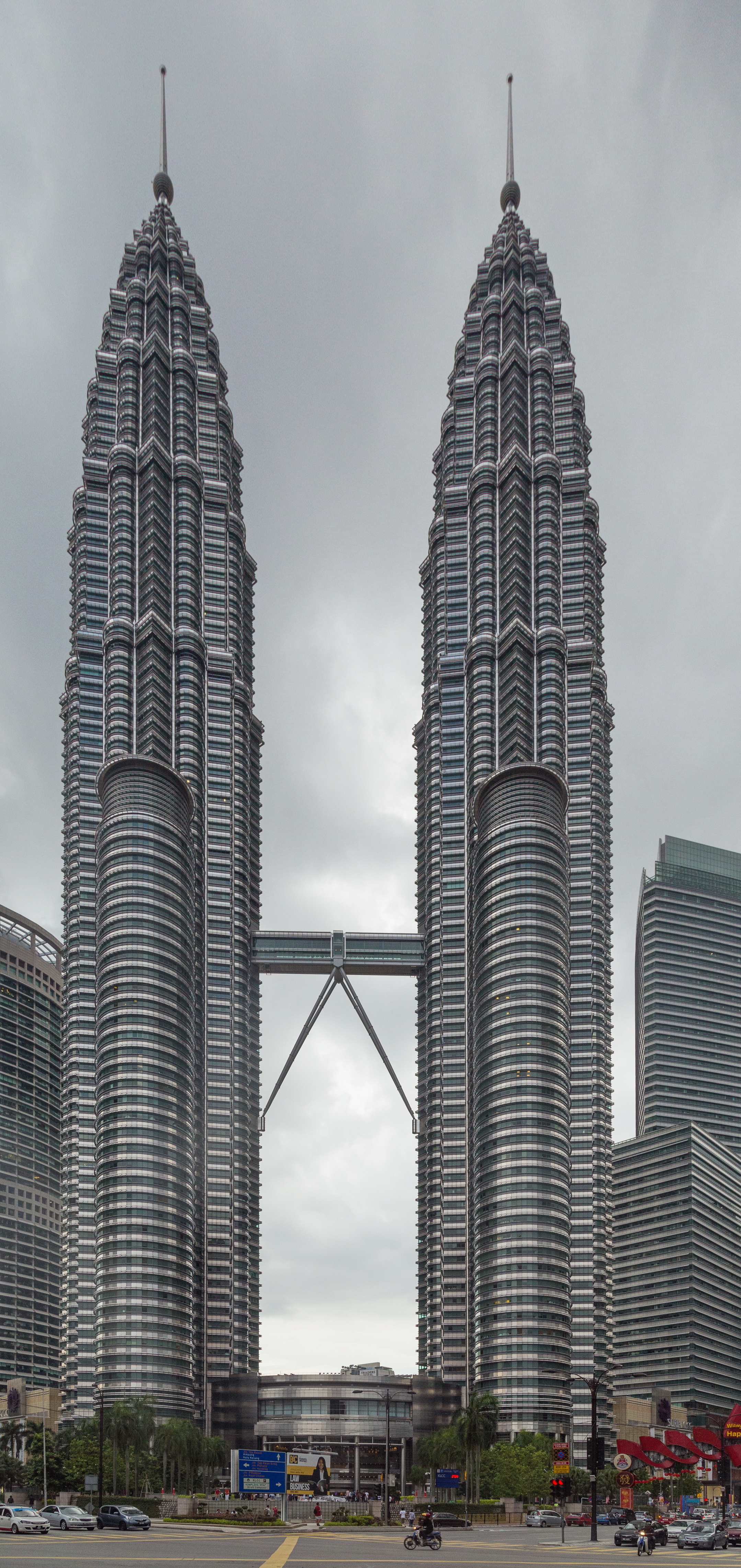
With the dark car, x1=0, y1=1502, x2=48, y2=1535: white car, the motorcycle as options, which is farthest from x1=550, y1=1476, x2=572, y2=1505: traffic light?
x1=0, y1=1502, x2=48, y2=1535: white car

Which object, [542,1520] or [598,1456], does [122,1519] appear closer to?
[598,1456]

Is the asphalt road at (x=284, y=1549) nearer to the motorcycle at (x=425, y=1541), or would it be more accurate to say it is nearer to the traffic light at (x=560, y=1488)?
the motorcycle at (x=425, y=1541)

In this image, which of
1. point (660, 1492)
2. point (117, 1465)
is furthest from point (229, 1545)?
point (660, 1492)

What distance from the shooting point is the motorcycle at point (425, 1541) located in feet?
225

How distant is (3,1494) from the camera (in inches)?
4555

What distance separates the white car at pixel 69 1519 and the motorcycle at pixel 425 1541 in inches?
770

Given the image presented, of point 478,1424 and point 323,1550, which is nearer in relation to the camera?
point 323,1550

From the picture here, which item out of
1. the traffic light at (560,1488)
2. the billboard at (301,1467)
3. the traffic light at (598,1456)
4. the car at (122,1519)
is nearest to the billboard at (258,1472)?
the billboard at (301,1467)

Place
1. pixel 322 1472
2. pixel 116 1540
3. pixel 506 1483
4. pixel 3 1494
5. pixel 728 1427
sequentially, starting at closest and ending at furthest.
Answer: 1. pixel 116 1540
2. pixel 3 1494
3. pixel 728 1427
4. pixel 322 1472
5. pixel 506 1483

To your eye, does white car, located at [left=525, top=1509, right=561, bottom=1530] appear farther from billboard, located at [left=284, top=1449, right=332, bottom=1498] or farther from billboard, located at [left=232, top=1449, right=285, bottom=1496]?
billboard, located at [left=232, top=1449, right=285, bottom=1496]

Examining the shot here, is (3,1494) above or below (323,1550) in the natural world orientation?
below

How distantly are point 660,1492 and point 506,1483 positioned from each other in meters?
46.1

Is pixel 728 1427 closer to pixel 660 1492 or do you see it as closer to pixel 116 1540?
pixel 660 1492

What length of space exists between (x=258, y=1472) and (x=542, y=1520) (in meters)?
32.6
